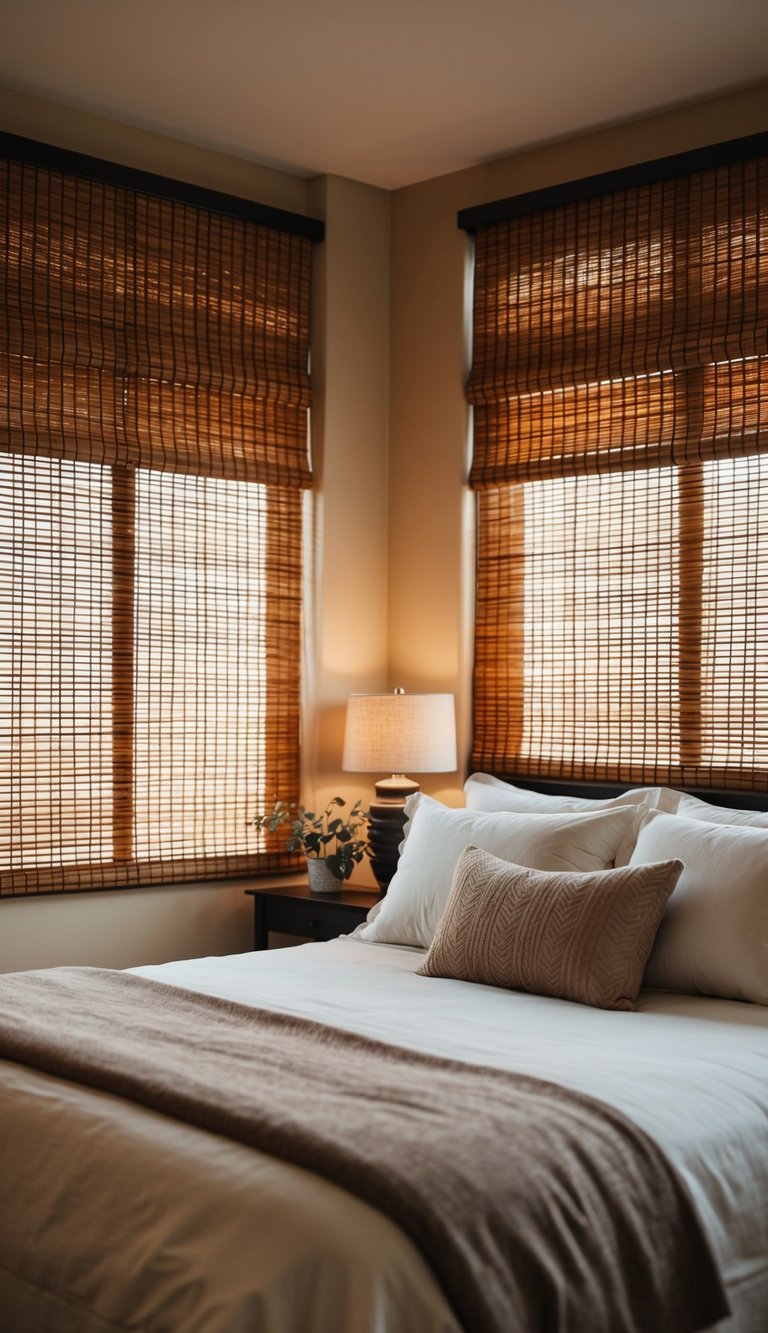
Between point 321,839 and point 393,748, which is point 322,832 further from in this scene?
point 393,748

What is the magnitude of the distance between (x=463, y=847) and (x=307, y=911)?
31.3 inches

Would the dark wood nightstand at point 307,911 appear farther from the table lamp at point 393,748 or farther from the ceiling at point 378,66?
the ceiling at point 378,66

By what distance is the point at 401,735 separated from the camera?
4.24m

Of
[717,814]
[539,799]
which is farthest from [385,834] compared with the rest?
[717,814]

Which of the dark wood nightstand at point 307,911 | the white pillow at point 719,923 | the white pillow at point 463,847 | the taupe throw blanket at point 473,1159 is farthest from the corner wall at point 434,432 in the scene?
the taupe throw blanket at point 473,1159

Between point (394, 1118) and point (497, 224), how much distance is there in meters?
3.22

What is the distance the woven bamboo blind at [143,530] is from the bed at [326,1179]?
1025mm

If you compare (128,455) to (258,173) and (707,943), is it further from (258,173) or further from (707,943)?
(707,943)

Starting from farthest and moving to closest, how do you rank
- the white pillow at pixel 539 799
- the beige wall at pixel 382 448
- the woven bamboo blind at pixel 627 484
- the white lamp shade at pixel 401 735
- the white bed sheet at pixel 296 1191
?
the beige wall at pixel 382 448
the white lamp shade at pixel 401 735
the woven bamboo blind at pixel 627 484
the white pillow at pixel 539 799
the white bed sheet at pixel 296 1191

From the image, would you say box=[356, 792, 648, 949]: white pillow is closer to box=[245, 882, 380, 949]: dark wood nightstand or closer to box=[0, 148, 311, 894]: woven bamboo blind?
box=[245, 882, 380, 949]: dark wood nightstand

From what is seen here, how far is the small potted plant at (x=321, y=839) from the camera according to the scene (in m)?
4.28

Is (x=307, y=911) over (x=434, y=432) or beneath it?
beneath

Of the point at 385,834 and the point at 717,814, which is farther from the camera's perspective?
the point at 385,834

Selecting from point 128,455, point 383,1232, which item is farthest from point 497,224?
point 383,1232
